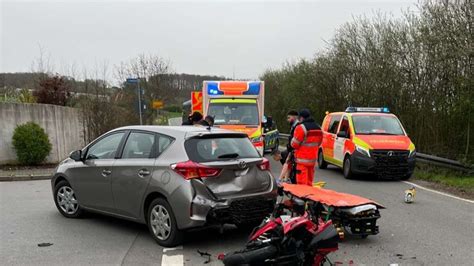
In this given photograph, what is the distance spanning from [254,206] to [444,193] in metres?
6.11

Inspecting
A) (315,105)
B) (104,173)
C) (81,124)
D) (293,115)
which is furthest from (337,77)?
(104,173)

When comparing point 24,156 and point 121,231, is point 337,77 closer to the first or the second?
point 24,156

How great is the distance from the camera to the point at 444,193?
10422 millimetres

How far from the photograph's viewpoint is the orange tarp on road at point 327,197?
6.35m

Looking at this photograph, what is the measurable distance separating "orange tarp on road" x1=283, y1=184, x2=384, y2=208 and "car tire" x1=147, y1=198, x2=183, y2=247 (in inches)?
74.9

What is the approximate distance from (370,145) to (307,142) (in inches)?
166

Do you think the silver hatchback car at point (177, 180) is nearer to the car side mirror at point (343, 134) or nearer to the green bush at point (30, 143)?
the car side mirror at point (343, 134)

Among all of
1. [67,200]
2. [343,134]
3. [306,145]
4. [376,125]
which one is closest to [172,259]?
[67,200]

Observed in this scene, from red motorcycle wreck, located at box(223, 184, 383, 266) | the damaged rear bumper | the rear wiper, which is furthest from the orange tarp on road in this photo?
the rear wiper

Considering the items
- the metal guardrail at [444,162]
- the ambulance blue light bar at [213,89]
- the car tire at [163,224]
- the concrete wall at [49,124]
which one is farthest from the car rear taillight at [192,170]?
the concrete wall at [49,124]

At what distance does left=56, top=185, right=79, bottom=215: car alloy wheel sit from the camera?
25.4 ft

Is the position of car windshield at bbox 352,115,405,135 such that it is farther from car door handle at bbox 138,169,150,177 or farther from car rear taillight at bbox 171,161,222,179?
car door handle at bbox 138,169,150,177

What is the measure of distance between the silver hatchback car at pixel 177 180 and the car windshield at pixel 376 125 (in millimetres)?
7195

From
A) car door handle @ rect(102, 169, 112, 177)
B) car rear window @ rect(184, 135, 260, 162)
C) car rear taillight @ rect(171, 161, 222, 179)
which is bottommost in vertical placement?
car door handle @ rect(102, 169, 112, 177)
